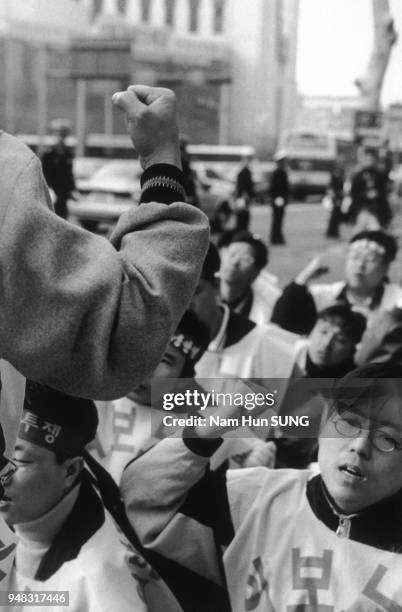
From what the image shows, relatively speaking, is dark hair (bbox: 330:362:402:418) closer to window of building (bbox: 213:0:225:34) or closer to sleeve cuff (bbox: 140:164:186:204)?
sleeve cuff (bbox: 140:164:186:204)

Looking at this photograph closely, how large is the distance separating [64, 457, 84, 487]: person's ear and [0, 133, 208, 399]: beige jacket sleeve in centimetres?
52

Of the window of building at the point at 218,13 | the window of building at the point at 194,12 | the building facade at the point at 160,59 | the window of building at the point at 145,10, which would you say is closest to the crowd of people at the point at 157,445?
the building facade at the point at 160,59

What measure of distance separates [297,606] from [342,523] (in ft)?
0.49

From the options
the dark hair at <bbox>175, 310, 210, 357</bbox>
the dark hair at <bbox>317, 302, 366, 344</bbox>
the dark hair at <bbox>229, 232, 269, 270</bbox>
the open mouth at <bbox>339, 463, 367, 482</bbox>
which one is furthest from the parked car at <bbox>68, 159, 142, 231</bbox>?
the open mouth at <bbox>339, 463, 367, 482</bbox>

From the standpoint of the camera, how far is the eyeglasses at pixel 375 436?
1299mm

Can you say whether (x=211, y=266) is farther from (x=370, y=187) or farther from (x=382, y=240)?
(x=370, y=187)

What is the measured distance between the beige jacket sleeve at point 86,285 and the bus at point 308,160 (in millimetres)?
13079

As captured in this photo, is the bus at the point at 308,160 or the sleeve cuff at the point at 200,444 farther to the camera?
the bus at the point at 308,160

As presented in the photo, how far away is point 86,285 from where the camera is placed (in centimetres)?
90

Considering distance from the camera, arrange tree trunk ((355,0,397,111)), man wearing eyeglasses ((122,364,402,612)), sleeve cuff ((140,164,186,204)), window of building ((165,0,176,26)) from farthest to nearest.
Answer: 1. window of building ((165,0,176,26))
2. tree trunk ((355,0,397,111))
3. man wearing eyeglasses ((122,364,402,612))
4. sleeve cuff ((140,164,186,204))

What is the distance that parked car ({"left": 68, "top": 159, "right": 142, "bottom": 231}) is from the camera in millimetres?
9375

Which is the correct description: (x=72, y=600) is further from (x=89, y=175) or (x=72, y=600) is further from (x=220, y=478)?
(x=89, y=175)

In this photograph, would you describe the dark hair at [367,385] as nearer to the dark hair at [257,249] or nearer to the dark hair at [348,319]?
the dark hair at [348,319]

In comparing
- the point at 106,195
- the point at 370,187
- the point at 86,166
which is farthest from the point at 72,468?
the point at 86,166
